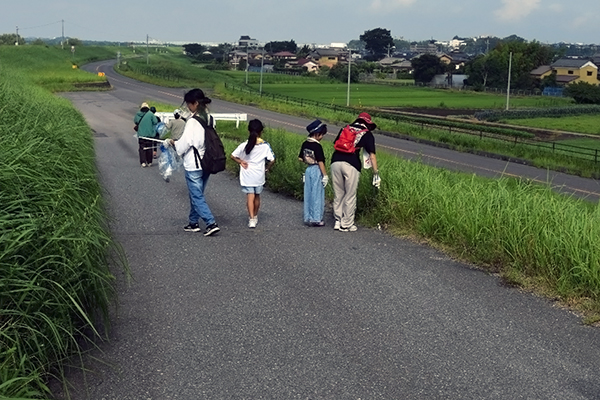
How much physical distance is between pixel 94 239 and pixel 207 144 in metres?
3.86

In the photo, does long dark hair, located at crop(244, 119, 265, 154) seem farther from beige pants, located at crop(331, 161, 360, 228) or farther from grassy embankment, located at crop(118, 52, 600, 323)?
grassy embankment, located at crop(118, 52, 600, 323)

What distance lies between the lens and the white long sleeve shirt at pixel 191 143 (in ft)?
30.3

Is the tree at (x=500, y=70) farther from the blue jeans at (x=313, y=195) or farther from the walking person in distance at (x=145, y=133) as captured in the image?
the blue jeans at (x=313, y=195)

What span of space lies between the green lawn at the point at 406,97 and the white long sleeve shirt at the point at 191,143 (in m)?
56.6

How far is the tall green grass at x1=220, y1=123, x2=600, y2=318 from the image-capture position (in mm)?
7121

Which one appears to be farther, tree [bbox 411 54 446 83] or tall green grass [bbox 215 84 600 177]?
tree [bbox 411 54 446 83]

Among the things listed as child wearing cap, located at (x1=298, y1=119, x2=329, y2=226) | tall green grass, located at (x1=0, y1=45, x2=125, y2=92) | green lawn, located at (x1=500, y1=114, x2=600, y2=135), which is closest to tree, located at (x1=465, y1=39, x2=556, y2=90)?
green lawn, located at (x1=500, y1=114, x2=600, y2=135)

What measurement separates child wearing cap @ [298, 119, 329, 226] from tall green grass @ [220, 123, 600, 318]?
0.71 meters

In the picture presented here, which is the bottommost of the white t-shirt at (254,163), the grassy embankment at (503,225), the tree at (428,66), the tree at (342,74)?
the grassy embankment at (503,225)

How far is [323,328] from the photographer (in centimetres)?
591

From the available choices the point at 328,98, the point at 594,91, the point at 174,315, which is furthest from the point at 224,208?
the point at 594,91

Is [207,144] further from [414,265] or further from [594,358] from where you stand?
[594,358]

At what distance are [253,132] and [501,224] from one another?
131 inches

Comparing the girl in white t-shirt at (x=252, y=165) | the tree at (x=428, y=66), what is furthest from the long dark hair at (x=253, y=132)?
the tree at (x=428, y=66)
